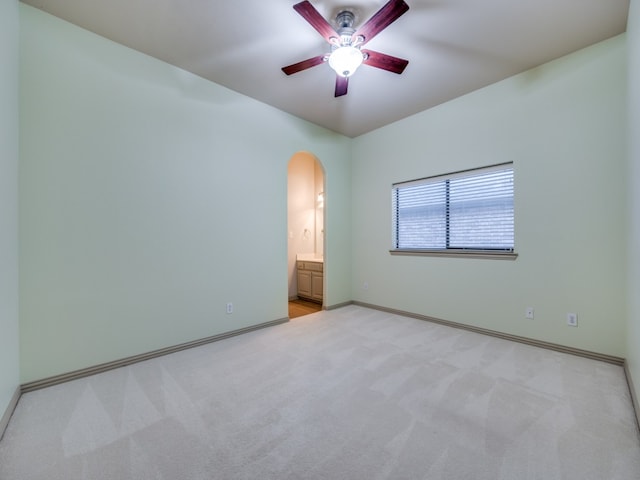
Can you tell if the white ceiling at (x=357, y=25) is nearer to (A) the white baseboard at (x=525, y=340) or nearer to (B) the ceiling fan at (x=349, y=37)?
(B) the ceiling fan at (x=349, y=37)

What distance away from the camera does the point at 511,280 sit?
9.41ft

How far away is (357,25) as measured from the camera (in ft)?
7.00

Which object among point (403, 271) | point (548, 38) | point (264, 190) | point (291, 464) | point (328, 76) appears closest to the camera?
point (291, 464)

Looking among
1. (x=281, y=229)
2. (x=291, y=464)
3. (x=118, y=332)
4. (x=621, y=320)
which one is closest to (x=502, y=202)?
(x=621, y=320)

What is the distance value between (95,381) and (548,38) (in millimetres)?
4574

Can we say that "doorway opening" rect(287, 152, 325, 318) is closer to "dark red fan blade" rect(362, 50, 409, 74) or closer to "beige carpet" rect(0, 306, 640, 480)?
"beige carpet" rect(0, 306, 640, 480)

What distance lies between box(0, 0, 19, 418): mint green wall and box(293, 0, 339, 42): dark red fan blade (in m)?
1.80

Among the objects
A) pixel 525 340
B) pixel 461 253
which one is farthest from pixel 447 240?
pixel 525 340

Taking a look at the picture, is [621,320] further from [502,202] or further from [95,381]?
[95,381]

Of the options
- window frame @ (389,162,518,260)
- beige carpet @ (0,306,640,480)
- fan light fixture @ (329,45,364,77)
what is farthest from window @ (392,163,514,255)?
fan light fixture @ (329,45,364,77)

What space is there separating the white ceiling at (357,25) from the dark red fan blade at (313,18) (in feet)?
0.75

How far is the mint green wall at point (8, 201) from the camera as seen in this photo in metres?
1.63

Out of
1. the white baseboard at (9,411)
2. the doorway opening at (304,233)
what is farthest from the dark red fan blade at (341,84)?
the white baseboard at (9,411)

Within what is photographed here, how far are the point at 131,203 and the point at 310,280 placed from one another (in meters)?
2.98
